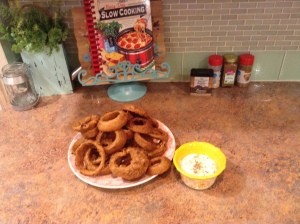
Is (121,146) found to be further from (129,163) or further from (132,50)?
(132,50)

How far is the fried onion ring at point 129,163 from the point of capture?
644 mm

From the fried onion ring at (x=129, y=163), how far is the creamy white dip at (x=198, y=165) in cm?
9

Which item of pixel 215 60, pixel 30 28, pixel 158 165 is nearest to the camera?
pixel 158 165

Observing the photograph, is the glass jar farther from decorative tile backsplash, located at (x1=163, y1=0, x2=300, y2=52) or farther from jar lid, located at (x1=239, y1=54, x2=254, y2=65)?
jar lid, located at (x1=239, y1=54, x2=254, y2=65)

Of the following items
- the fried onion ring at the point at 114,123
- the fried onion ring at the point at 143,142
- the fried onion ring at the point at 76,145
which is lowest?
the fried onion ring at the point at 76,145

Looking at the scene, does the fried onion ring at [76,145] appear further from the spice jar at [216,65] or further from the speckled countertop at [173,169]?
the spice jar at [216,65]

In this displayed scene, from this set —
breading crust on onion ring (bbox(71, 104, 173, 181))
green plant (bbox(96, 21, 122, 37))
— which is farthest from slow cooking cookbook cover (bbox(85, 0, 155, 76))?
breading crust on onion ring (bbox(71, 104, 173, 181))

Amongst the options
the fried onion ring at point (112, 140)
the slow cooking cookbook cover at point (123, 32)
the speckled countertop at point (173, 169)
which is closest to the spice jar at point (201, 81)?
the speckled countertop at point (173, 169)

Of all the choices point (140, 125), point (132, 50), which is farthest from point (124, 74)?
point (140, 125)

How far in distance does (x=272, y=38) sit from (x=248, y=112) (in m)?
0.27

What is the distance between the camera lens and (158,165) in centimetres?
68

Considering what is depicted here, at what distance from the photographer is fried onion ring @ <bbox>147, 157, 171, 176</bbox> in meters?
0.67

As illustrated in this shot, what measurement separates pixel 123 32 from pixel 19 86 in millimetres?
407

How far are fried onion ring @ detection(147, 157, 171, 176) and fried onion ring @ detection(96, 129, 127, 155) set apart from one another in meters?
0.09
